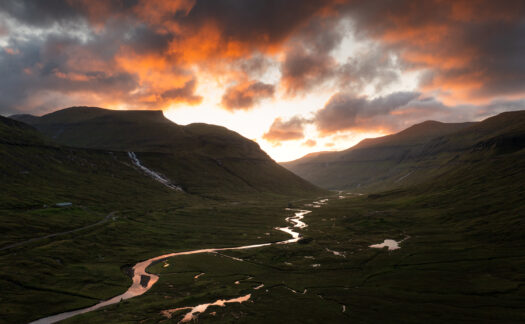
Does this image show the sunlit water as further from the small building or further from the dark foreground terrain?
the small building

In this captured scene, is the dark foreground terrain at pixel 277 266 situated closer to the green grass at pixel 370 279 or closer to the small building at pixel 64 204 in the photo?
the green grass at pixel 370 279

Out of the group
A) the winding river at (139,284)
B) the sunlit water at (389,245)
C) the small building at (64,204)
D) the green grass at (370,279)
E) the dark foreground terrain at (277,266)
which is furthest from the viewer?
the small building at (64,204)

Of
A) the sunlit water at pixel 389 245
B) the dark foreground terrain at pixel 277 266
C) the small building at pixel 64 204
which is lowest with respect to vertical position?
the sunlit water at pixel 389 245

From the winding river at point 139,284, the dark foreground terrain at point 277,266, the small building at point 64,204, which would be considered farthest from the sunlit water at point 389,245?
the small building at point 64,204

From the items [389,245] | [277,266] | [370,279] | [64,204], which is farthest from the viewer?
[64,204]

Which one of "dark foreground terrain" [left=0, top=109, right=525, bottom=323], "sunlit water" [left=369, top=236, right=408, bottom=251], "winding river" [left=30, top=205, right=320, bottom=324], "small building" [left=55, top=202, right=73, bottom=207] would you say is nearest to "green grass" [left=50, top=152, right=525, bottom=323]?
"dark foreground terrain" [left=0, top=109, right=525, bottom=323]

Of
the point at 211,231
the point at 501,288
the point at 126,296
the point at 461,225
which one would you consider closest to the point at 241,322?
the point at 126,296

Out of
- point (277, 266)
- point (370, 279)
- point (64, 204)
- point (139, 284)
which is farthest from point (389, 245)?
point (64, 204)

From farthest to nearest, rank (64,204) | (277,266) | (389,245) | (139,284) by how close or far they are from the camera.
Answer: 1. (64,204)
2. (389,245)
3. (277,266)
4. (139,284)

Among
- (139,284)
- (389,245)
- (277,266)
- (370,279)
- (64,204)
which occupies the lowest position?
(370,279)

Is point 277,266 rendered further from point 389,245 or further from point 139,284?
point 389,245

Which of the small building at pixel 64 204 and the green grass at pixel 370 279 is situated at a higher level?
the small building at pixel 64 204
